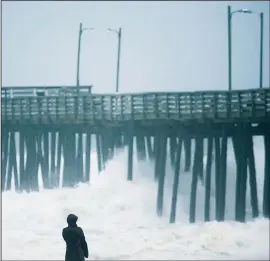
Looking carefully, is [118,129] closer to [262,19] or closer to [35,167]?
[35,167]

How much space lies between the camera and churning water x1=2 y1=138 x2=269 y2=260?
15.2m

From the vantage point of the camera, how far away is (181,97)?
2095 centimetres

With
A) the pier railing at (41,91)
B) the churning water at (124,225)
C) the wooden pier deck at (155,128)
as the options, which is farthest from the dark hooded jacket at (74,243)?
the pier railing at (41,91)

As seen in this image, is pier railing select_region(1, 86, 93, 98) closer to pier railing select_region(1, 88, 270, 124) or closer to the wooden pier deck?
the wooden pier deck

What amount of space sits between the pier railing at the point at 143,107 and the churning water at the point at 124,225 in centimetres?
301

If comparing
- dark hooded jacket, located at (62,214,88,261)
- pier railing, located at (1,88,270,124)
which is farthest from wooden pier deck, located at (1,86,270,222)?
dark hooded jacket, located at (62,214,88,261)

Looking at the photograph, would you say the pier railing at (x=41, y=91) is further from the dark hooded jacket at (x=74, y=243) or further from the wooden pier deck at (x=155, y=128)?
the dark hooded jacket at (x=74, y=243)

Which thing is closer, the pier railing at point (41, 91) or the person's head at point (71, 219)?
the person's head at point (71, 219)

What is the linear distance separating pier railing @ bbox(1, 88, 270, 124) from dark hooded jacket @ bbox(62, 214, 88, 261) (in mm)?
14396

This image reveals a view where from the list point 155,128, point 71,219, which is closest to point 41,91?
point 155,128

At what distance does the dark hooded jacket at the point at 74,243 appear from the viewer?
18.8ft

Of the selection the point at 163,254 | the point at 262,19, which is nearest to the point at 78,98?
the point at 262,19

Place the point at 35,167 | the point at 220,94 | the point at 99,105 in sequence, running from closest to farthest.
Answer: the point at 220,94 < the point at 99,105 < the point at 35,167

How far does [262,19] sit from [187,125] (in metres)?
7.03
